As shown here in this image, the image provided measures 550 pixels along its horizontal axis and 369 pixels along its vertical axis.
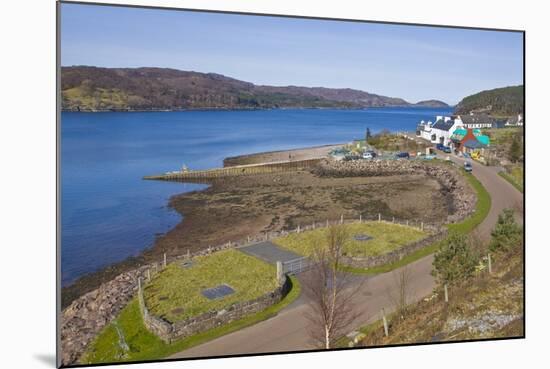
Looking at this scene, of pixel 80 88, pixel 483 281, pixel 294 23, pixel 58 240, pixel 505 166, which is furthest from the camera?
pixel 505 166

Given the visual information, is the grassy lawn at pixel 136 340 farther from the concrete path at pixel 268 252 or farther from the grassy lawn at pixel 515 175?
the grassy lawn at pixel 515 175

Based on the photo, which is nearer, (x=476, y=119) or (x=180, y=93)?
(x=180, y=93)

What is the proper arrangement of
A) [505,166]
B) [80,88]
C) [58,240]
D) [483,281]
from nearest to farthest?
[58,240] → [80,88] → [483,281] → [505,166]

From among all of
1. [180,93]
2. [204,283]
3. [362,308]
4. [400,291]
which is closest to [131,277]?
[204,283]

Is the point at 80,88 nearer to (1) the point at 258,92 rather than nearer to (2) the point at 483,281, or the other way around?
(1) the point at 258,92

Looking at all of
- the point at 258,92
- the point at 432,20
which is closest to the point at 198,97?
the point at 258,92

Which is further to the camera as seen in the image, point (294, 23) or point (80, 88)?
point (294, 23)

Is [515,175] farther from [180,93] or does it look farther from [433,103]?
[180,93]

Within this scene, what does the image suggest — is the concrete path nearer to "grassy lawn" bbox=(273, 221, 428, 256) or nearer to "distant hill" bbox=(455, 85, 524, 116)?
"grassy lawn" bbox=(273, 221, 428, 256)
